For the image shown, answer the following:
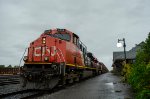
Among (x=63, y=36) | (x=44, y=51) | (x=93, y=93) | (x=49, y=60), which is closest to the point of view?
(x=93, y=93)

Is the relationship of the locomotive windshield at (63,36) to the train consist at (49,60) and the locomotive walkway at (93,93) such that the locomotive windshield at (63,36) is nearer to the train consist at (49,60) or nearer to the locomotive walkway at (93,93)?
the train consist at (49,60)

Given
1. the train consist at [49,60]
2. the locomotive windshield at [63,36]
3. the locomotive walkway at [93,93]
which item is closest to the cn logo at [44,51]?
the train consist at [49,60]

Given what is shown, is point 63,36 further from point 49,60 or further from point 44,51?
point 49,60

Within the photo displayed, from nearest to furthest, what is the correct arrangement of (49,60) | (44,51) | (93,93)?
(93,93), (49,60), (44,51)


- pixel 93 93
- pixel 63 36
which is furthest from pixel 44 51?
pixel 93 93

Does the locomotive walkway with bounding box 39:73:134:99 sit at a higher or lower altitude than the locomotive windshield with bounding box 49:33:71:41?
lower

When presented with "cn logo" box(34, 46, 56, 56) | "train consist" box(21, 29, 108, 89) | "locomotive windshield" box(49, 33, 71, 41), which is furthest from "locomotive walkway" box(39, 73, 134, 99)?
"locomotive windshield" box(49, 33, 71, 41)

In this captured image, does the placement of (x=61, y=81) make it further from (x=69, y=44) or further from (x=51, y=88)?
(x=69, y=44)

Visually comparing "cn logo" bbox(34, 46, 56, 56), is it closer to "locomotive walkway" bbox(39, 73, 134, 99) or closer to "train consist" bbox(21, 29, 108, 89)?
"train consist" bbox(21, 29, 108, 89)

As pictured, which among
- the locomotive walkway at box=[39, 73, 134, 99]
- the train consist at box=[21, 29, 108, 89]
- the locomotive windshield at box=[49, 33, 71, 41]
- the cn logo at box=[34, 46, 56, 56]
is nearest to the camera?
the locomotive walkway at box=[39, 73, 134, 99]

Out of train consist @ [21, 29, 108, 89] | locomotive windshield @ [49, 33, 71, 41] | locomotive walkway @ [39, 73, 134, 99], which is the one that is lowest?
locomotive walkway @ [39, 73, 134, 99]

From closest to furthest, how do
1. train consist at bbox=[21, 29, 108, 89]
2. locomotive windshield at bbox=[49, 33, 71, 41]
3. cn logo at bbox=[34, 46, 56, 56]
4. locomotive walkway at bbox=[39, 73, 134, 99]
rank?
1. locomotive walkway at bbox=[39, 73, 134, 99]
2. train consist at bbox=[21, 29, 108, 89]
3. cn logo at bbox=[34, 46, 56, 56]
4. locomotive windshield at bbox=[49, 33, 71, 41]

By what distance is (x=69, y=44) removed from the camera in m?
16.0

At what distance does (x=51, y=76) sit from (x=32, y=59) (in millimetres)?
2042
